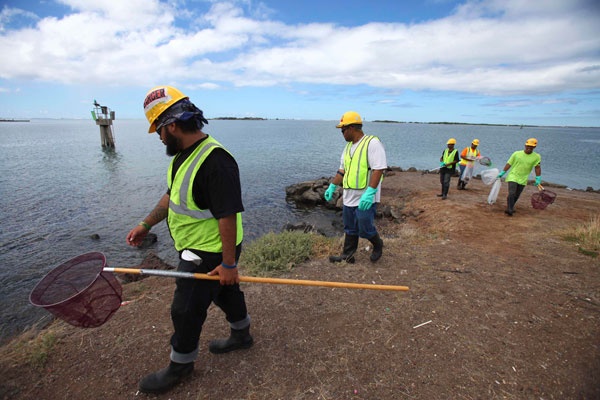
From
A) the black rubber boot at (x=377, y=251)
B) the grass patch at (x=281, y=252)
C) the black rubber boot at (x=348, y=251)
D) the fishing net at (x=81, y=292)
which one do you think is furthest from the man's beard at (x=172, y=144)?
the black rubber boot at (x=377, y=251)

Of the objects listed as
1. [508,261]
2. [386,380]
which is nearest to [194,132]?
[386,380]

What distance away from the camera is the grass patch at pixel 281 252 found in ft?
17.1

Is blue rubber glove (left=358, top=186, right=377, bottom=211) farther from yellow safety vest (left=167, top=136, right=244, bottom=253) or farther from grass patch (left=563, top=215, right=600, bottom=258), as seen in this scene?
grass patch (left=563, top=215, right=600, bottom=258)

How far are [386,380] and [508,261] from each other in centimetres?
413

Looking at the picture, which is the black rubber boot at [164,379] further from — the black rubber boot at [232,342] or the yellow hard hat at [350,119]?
the yellow hard hat at [350,119]

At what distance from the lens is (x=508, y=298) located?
4.14 meters

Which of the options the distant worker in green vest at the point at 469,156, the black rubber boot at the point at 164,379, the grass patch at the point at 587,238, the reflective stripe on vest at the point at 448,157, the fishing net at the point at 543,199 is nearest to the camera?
the black rubber boot at the point at 164,379

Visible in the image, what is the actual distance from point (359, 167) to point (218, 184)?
2.92m

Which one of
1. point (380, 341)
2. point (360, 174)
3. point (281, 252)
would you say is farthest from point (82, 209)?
point (380, 341)

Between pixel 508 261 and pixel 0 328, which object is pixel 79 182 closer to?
pixel 0 328

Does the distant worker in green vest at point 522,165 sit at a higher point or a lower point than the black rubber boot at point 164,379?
higher

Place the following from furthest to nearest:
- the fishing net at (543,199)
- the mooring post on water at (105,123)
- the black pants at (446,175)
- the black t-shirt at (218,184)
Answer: the mooring post on water at (105,123) < the black pants at (446,175) < the fishing net at (543,199) < the black t-shirt at (218,184)

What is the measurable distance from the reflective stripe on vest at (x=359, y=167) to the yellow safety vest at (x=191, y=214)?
2.67 m

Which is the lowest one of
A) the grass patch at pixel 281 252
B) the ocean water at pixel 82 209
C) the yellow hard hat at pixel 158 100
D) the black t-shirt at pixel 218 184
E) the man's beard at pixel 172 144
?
the ocean water at pixel 82 209
